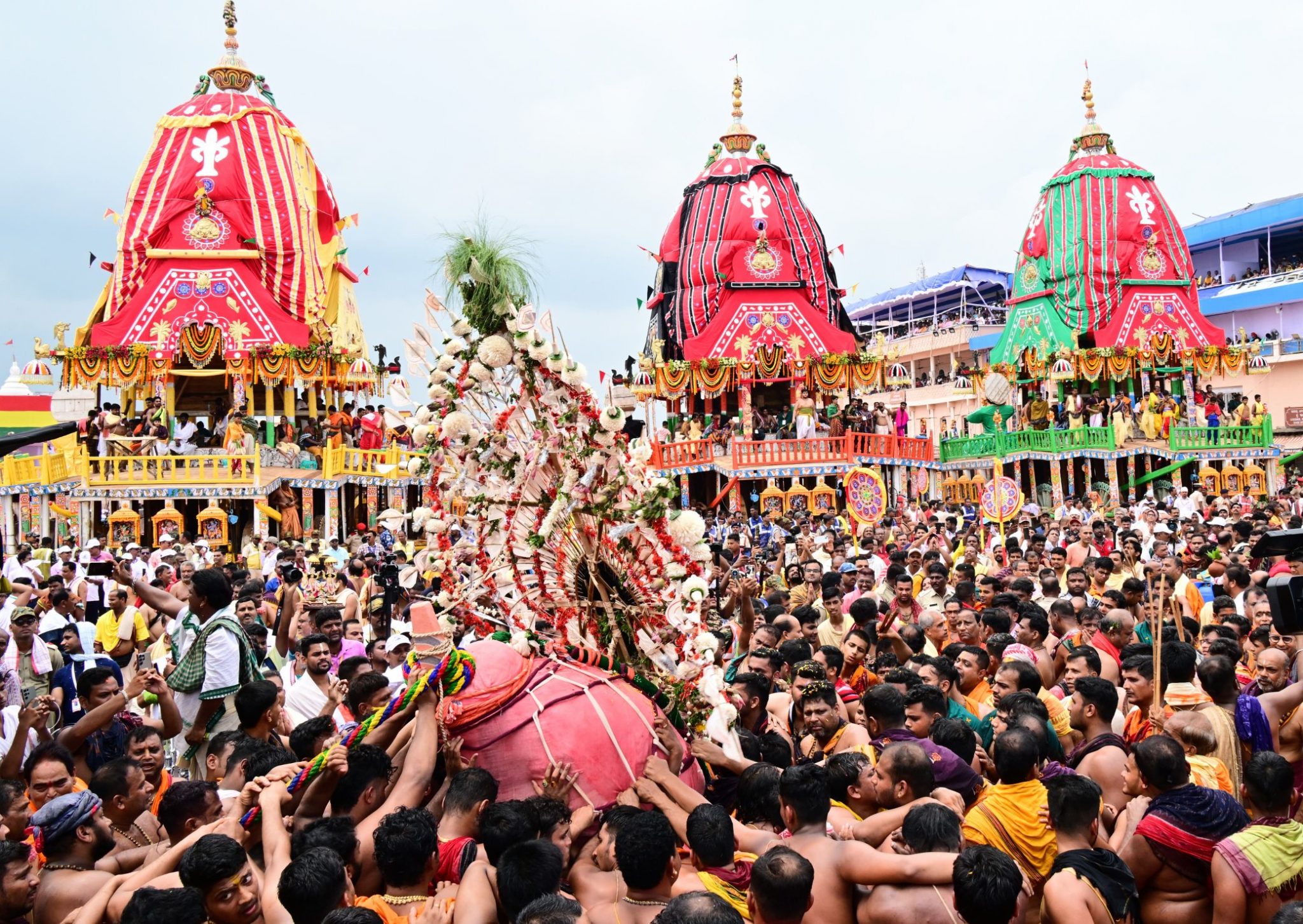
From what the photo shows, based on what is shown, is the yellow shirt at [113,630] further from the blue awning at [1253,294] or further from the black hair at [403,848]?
the blue awning at [1253,294]

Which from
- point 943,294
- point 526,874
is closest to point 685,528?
point 526,874

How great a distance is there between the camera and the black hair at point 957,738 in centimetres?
476

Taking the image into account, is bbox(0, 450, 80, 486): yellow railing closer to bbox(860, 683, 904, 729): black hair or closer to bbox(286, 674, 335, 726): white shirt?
bbox(286, 674, 335, 726): white shirt

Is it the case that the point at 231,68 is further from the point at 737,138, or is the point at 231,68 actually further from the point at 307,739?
the point at 307,739

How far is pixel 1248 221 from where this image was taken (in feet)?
139

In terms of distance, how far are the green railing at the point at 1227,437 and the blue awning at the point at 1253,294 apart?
11487 millimetres

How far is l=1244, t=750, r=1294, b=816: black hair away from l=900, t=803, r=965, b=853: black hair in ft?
3.63

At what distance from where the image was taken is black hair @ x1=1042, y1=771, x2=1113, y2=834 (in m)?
3.81

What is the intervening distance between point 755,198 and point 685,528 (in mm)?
27815

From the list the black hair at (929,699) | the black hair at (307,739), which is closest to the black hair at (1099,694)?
the black hair at (929,699)

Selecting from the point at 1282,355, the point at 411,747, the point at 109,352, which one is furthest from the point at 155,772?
the point at 1282,355

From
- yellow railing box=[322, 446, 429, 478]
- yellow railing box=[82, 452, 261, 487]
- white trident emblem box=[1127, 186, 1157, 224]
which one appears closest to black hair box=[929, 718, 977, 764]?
yellow railing box=[322, 446, 429, 478]

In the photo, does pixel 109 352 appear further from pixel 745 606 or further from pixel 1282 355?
pixel 1282 355

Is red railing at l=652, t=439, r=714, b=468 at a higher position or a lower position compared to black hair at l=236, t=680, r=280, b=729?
higher
